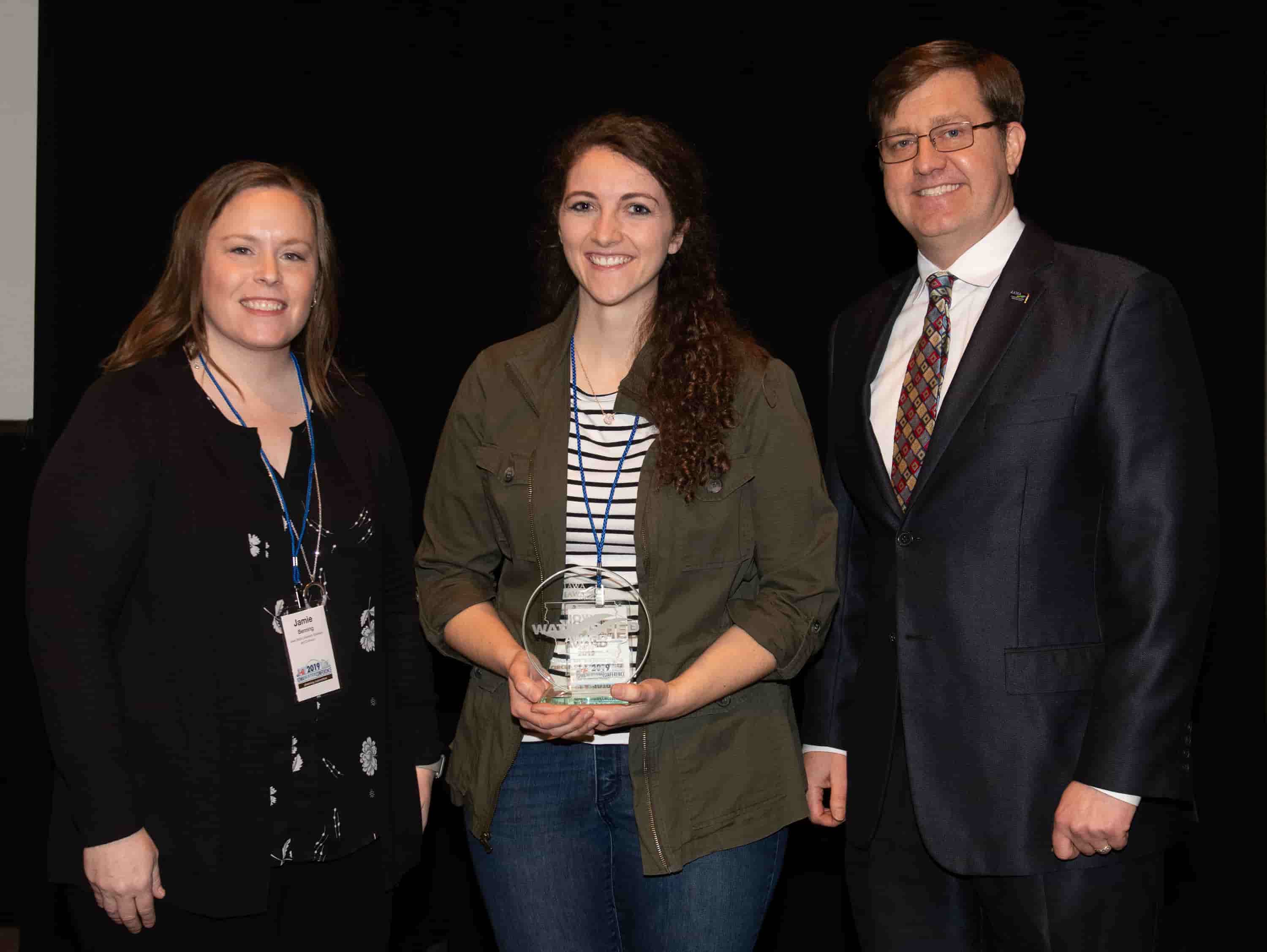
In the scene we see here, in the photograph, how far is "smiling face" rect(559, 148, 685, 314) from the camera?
2.00m

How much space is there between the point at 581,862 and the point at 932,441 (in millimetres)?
940

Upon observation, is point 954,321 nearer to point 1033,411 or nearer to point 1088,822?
→ point 1033,411

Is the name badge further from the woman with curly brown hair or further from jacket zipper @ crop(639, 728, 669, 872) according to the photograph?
jacket zipper @ crop(639, 728, 669, 872)

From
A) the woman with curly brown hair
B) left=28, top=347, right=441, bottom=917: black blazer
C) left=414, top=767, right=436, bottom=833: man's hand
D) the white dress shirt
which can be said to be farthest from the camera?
left=414, top=767, right=436, bottom=833: man's hand

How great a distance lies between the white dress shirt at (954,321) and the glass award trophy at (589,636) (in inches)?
22.0

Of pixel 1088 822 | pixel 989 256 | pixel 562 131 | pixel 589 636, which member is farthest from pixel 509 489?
pixel 562 131

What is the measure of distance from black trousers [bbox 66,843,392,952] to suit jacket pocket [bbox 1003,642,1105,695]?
1170 mm

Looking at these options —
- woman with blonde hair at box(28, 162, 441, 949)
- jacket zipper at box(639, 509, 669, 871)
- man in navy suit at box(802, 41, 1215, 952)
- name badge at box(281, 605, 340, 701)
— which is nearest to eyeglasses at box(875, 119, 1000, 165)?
man in navy suit at box(802, 41, 1215, 952)

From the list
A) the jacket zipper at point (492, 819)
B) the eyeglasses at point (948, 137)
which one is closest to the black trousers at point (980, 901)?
the jacket zipper at point (492, 819)

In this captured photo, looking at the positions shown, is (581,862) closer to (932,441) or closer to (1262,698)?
(932,441)

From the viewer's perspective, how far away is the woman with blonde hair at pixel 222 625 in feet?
5.64

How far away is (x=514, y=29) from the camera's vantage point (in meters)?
3.22

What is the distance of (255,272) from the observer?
1921mm

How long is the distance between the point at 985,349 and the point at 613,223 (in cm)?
68
